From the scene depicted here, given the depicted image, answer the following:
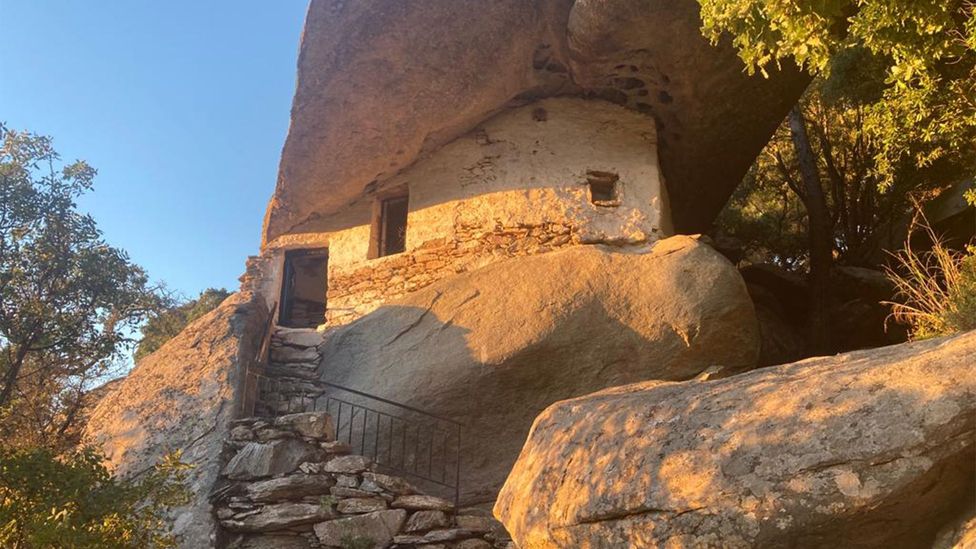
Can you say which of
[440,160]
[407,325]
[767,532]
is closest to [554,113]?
[440,160]

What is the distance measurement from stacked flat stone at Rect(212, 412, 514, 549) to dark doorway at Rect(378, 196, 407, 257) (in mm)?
4741

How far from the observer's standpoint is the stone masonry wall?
34.0ft

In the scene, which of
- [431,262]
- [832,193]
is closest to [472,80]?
[431,262]

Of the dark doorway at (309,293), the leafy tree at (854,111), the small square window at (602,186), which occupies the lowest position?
the dark doorway at (309,293)

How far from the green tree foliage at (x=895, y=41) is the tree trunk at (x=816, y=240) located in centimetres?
597

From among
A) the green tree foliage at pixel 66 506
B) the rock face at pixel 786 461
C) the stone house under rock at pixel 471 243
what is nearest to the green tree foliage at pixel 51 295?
the stone house under rock at pixel 471 243

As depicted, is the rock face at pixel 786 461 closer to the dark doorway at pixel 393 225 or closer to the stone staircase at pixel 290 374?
the stone staircase at pixel 290 374

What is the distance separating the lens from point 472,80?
10453mm

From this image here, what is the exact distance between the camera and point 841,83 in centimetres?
1107

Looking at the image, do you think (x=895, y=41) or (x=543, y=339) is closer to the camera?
(x=895, y=41)

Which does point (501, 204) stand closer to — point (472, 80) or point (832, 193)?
point (472, 80)

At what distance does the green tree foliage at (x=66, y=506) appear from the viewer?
480 cm

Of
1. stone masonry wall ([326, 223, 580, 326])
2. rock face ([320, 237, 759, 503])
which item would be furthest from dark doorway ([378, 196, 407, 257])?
rock face ([320, 237, 759, 503])

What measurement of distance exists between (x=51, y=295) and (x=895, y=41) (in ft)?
40.5
